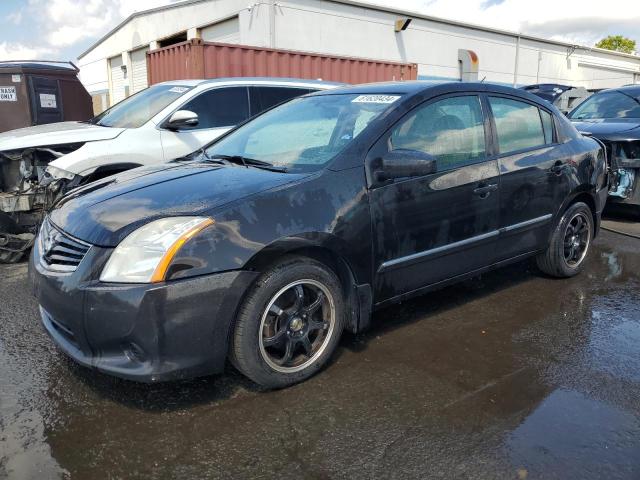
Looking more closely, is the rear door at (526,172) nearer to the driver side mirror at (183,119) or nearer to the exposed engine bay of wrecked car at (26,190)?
the driver side mirror at (183,119)

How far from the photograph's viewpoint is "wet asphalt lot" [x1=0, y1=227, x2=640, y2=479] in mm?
2311

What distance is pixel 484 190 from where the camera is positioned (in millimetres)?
3678

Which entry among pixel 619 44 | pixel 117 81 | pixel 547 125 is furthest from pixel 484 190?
pixel 619 44

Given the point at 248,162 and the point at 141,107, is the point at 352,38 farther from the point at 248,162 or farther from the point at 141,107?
the point at 248,162

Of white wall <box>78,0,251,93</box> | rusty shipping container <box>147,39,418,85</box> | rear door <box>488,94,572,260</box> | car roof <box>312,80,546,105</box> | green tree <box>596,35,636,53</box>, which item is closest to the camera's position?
car roof <box>312,80,546,105</box>

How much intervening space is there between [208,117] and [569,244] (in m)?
4.08

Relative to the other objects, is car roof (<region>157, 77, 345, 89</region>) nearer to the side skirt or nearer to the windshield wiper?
the windshield wiper

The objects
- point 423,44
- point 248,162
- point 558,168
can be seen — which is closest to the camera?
point 248,162

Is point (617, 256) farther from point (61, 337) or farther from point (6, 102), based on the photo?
point (6, 102)

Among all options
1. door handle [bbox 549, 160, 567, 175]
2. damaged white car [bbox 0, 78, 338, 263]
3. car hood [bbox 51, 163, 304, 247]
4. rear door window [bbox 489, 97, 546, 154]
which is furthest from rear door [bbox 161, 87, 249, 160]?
door handle [bbox 549, 160, 567, 175]

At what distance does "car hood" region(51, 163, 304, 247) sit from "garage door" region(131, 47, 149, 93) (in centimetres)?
2017

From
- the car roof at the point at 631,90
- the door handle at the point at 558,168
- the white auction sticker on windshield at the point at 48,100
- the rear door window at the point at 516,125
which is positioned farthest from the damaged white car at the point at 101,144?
the car roof at the point at 631,90

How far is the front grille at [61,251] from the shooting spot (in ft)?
8.57

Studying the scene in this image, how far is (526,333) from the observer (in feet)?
12.0
